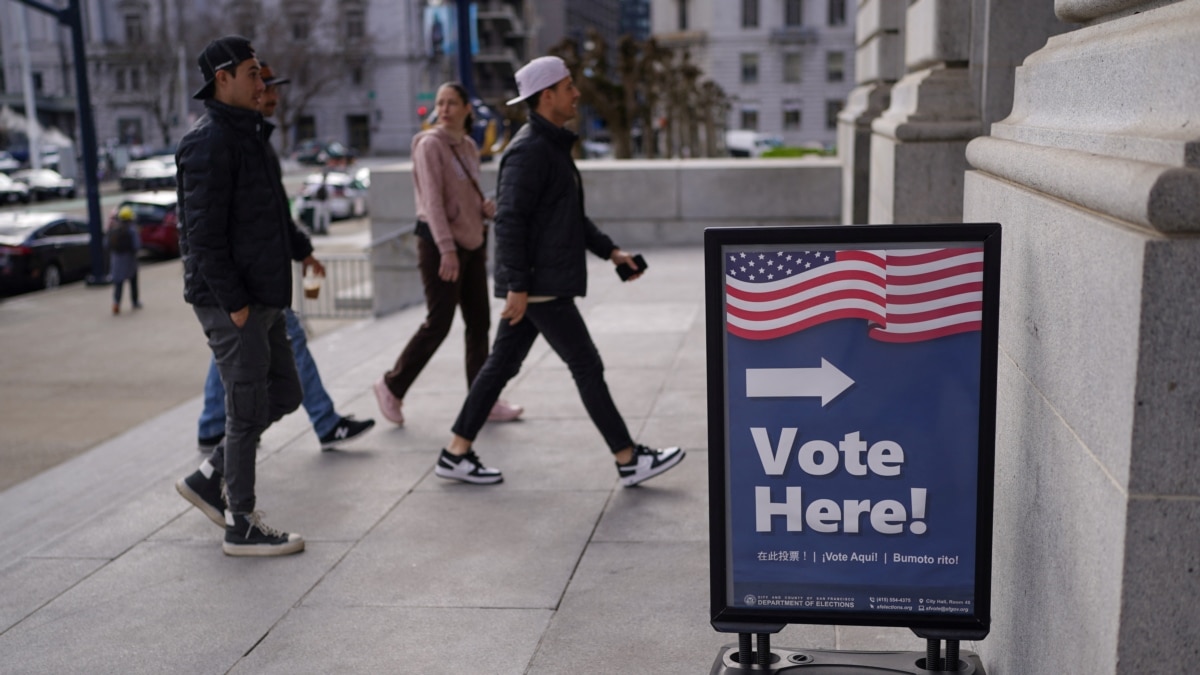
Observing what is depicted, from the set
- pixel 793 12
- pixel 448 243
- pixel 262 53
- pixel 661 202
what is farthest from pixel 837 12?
pixel 448 243

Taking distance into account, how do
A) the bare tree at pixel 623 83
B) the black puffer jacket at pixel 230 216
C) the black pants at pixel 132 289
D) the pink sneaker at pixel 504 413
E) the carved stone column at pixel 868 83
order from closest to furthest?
1. the black puffer jacket at pixel 230 216
2. the pink sneaker at pixel 504 413
3. the carved stone column at pixel 868 83
4. the black pants at pixel 132 289
5. the bare tree at pixel 623 83

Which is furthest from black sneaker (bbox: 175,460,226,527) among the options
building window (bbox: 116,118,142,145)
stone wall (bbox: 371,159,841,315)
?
building window (bbox: 116,118,142,145)

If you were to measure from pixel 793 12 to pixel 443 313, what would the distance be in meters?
83.2

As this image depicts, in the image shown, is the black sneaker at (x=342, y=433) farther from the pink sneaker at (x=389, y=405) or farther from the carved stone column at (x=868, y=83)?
the carved stone column at (x=868, y=83)

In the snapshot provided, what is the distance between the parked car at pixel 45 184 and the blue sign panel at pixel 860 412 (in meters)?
53.9

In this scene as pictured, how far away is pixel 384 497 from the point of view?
607 centimetres

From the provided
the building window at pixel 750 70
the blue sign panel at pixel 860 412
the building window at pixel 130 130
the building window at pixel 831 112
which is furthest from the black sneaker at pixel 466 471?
the building window at pixel 130 130

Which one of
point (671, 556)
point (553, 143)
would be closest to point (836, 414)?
point (671, 556)

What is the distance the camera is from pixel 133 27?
268 ft

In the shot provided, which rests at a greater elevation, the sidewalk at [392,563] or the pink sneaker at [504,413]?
the pink sneaker at [504,413]

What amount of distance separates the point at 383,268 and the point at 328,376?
5.29 meters

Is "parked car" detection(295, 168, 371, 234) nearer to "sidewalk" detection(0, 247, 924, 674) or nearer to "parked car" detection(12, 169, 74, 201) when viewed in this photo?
"parked car" detection(12, 169, 74, 201)

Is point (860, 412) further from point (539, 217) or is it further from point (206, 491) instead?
point (206, 491)

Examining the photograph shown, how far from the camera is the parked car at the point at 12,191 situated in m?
47.7
